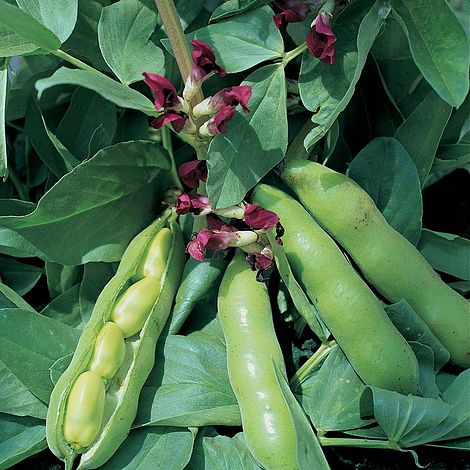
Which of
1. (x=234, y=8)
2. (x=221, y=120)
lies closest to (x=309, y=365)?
(x=221, y=120)

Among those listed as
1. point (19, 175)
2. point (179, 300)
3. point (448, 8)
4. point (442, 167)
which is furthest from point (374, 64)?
point (19, 175)

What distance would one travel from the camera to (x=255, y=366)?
81 centimetres

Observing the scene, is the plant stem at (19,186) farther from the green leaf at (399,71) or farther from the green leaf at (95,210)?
the green leaf at (399,71)

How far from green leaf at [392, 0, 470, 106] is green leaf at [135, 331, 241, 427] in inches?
13.9

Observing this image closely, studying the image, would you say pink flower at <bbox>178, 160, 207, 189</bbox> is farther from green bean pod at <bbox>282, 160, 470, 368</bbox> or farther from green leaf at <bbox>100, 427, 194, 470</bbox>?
green leaf at <bbox>100, 427, 194, 470</bbox>

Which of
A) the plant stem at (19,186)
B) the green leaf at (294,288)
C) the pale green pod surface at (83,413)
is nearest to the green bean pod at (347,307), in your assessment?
the green leaf at (294,288)

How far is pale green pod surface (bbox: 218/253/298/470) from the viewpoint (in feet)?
2.53

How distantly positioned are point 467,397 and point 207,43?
0.45m

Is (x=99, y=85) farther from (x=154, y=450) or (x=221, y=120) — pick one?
(x=154, y=450)

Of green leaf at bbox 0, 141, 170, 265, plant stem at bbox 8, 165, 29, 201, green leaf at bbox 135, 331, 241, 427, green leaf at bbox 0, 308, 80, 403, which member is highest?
green leaf at bbox 0, 141, 170, 265

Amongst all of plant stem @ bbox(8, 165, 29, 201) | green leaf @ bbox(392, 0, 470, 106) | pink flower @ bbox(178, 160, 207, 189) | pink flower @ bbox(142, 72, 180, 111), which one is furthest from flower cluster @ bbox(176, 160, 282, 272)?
plant stem @ bbox(8, 165, 29, 201)

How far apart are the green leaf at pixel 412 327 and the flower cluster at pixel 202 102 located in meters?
0.26

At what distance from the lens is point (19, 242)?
0.82 metres

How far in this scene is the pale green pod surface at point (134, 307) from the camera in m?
0.83
